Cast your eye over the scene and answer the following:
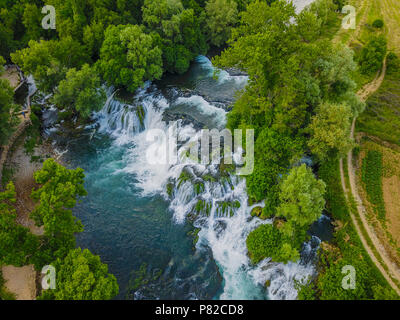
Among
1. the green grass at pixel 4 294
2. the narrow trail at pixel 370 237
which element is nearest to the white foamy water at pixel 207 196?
the narrow trail at pixel 370 237

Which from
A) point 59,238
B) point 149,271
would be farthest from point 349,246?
point 59,238

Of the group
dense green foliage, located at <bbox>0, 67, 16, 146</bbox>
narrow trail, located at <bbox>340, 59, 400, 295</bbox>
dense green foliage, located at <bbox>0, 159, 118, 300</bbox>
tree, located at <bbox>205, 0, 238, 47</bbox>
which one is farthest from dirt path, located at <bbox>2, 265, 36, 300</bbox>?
tree, located at <bbox>205, 0, 238, 47</bbox>

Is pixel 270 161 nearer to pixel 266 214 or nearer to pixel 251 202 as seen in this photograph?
pixel 251 202

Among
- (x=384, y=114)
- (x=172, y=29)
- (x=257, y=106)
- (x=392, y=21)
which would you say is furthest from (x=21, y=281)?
(x=392, y=21)

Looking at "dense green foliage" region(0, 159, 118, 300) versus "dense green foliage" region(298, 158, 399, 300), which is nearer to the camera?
"dense green foliage" region(0, 159, 118, 300)

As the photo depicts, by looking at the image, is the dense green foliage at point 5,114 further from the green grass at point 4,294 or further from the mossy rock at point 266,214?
the mossy rock at point 266,214

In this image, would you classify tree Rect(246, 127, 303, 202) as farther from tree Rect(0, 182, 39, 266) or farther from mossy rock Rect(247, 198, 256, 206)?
tree Rect(0, 182, 39, 266)
